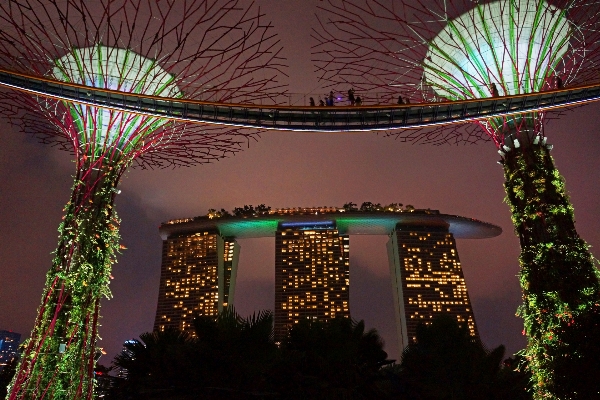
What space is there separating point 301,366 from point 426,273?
102 meters

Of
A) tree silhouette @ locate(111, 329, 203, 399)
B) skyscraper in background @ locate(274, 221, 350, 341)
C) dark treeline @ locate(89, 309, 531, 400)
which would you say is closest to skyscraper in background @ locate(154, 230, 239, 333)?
skyscraper in background @ locate(274, 221, 350, 341)

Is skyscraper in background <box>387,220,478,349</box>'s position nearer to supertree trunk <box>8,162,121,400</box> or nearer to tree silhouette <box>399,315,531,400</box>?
tree silhouette <box>399,315,531,400</box>

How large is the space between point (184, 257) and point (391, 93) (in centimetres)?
10398

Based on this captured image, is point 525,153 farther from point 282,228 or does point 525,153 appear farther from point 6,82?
point 282,228

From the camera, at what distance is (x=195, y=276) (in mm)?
115438

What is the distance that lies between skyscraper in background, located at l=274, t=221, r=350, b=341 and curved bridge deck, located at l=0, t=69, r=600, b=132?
89493 mm

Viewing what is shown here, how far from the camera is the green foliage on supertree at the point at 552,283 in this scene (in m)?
13.0

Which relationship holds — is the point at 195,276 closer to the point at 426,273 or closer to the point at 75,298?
the point at 426,273

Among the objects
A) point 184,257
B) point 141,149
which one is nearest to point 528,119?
point 141,149

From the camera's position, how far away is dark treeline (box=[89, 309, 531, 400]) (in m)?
14.5

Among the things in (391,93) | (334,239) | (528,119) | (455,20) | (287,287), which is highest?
(334,239)

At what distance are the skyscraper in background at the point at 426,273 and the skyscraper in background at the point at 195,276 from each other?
1530 inches

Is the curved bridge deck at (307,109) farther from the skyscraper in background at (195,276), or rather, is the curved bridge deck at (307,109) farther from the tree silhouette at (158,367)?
the skyscraper in background at (195,276)

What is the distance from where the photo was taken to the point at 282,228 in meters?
116
